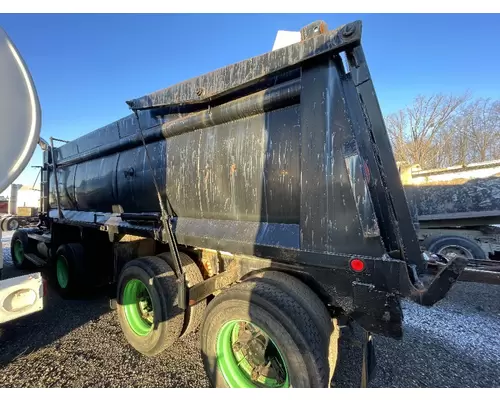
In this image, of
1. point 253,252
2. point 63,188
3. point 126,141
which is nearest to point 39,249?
point 63,188

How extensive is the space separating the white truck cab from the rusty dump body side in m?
1.18

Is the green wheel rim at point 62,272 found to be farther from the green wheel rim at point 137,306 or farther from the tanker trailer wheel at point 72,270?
the green wheel rim at point 137,306

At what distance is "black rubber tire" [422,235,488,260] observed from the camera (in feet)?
18.2

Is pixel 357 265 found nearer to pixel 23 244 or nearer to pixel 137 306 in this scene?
pixel 137 306

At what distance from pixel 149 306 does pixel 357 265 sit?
2.61 metres

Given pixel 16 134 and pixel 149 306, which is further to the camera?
pixel 149 306

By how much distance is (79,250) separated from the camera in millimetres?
4492

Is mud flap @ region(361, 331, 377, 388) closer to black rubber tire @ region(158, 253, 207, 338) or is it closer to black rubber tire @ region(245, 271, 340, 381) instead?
black rubber tire @ region(245, 271, 340, 381)

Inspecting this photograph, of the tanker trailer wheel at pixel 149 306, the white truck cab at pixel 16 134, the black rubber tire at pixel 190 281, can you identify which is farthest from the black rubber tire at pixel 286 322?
the white truck cab at pixel 16 134

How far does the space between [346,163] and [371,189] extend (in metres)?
0.27

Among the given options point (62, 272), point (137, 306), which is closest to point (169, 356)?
point (137, 306)

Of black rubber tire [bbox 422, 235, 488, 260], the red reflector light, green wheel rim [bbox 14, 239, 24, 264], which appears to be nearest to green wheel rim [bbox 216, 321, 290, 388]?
the red reflector light

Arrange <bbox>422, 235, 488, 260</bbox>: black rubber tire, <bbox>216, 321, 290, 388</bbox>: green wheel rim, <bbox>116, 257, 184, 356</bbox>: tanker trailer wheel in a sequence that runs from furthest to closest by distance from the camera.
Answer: <bbox>422, 235, 488, 260</bbox>: black rubber tire < <bbox>116, 257, 184, 356</bbox>: tanker trailer wheel < <bbox>216, 321, 290, 388</bbox>: green wheel rim

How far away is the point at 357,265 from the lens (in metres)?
1.65
